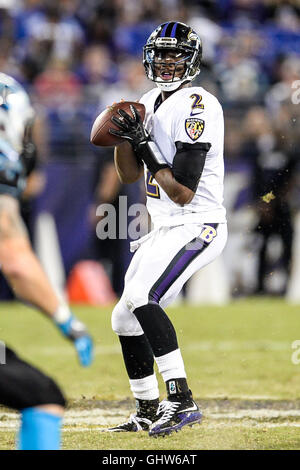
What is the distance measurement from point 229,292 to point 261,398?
4.77m

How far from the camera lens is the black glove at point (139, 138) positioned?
4.70m

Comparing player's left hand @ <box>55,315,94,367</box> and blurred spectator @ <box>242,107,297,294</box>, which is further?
blurred spectator @ <box>242,107,297,294</box>

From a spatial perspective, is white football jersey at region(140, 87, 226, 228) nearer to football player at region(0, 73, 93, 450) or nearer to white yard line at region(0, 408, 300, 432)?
white yard line at region(0, 408, 300, 432)

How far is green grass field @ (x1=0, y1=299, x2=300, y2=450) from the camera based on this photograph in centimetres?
464

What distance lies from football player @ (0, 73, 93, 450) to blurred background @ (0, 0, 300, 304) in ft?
19.9

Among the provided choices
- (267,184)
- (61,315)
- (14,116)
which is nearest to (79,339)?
(61,315)

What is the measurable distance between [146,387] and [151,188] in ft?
3.40

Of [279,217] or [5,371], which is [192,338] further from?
[5,371]

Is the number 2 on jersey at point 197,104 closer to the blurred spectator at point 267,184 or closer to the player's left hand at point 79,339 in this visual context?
the player's left hand at point 79,339

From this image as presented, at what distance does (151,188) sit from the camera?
16.1 feet

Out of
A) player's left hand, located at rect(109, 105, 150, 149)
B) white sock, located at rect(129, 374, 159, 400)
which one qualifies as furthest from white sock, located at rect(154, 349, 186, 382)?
player's left hand, located at rect(109, 105, 150, 149)

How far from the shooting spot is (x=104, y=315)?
32.3 ft

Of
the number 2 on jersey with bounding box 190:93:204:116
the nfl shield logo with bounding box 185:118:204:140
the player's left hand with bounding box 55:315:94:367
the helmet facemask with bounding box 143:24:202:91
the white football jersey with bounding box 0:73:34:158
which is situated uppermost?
the helmet facemask with bounding box 143:24:202:91
